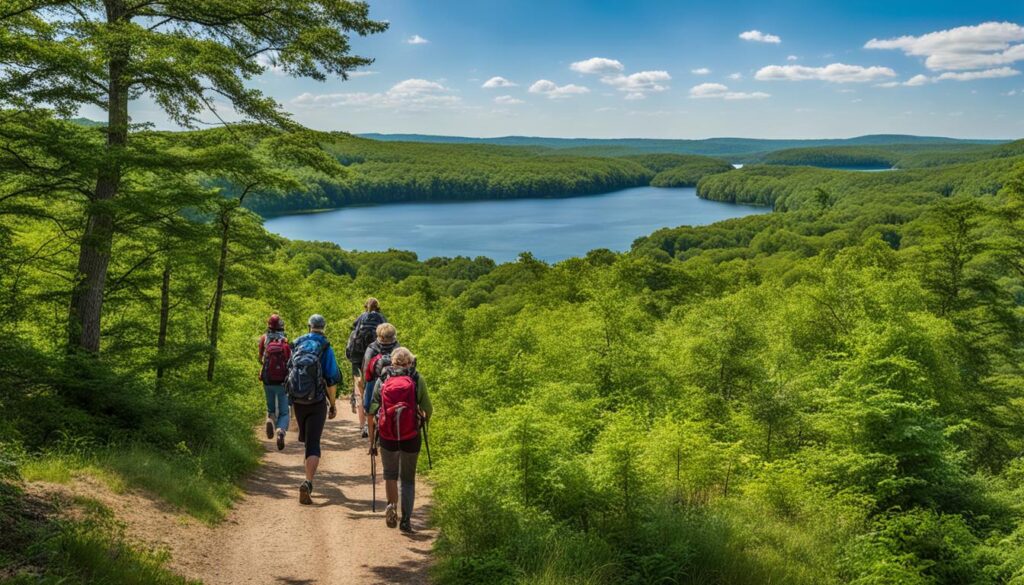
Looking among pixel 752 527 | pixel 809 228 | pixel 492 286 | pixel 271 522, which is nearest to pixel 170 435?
pixel 271 522

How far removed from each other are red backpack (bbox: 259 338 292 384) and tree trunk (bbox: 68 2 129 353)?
2.35 metres

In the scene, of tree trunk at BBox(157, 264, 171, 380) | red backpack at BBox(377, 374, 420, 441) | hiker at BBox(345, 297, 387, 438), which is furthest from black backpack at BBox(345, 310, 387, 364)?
red backpack at BBox(377, 374, 420, 441)

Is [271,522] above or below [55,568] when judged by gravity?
below

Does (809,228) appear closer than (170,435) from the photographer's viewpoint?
No

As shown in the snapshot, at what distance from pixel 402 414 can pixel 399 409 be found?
76 millimetres

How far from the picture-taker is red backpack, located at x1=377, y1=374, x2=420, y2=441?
626 centimetres

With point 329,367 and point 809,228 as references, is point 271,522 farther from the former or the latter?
point 809,228

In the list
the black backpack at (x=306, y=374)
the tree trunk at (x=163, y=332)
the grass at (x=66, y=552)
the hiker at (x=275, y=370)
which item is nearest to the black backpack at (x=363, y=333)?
the hiker at (x=275, y=370)

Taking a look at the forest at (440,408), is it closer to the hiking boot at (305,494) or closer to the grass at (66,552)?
the grass at (66,552)

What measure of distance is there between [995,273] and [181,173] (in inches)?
1050

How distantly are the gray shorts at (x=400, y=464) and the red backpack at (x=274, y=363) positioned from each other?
2.67 m

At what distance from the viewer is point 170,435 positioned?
846 centimetres

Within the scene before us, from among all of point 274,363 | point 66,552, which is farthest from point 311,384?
point 66,552

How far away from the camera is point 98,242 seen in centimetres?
848
